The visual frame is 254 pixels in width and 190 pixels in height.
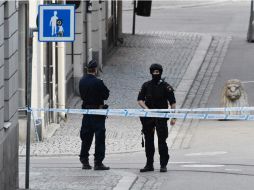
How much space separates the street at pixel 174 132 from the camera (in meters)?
17.7

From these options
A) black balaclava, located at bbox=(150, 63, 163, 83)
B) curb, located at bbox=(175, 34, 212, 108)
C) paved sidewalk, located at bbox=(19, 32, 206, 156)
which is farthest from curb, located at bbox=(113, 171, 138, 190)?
curb, located at bbox=(175, 34, 212, 108)

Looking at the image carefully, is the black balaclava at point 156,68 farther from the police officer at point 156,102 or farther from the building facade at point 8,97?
the building facade at point 8,97

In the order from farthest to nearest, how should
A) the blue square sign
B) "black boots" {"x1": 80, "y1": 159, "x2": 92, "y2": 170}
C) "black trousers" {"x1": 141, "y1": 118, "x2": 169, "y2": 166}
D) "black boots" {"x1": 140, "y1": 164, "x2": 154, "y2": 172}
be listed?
"black boots" {"x1": 80, "y1": 159, "x2": 92, "y2": 170} < "black boots" {"x1": 140, "y1": 164, "x2": 154, "y2": 172} < "black trousers" {"x1": 141, "y1": 118, "x2": 169, "y2": 166} < the blue square sign

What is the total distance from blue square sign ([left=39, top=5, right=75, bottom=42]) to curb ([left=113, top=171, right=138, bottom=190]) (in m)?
2.18

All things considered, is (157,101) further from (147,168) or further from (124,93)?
(124,93)

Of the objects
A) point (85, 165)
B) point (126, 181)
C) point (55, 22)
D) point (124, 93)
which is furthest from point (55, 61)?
point (55, 22)

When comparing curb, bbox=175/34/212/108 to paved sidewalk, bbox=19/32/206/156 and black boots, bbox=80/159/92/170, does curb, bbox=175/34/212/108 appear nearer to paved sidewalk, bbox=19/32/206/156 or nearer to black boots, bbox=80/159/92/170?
paved sidewalk, bbox=19/32/206/156

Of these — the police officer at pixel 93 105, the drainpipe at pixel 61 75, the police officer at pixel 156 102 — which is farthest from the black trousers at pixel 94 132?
the drainpipe at pixel 61 75

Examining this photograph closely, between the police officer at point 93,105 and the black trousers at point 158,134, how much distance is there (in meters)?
0.65

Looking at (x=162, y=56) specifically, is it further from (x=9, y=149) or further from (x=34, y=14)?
(x=9, y=149)

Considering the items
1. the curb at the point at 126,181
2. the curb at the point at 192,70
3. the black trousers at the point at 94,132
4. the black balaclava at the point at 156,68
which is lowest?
the curb at the point at 192,70

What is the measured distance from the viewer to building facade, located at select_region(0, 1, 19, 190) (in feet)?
50.1

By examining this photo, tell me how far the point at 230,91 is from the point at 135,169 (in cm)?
815

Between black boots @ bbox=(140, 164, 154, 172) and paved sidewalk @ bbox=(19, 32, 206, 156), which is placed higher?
black boots @ bbox=(140, 164, 154, 172)
